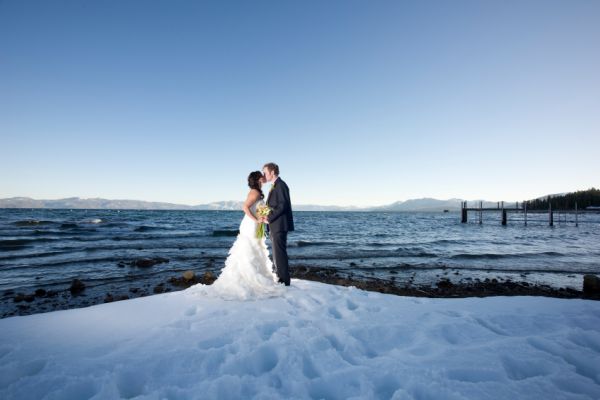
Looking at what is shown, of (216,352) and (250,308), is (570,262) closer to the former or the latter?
(250,308)

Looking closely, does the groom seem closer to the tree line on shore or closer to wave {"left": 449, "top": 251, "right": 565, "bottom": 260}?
wave {"left": 449, "top": 251, "right": 565, "bottom": 260}

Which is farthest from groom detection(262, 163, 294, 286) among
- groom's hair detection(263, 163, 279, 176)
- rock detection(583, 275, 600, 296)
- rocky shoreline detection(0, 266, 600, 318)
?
rock detection(583, 275, 600, 296)

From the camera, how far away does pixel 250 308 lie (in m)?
4.93

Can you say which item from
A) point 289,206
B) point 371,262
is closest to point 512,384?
point 289,206

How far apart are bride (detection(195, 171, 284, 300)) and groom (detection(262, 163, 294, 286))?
0.25m

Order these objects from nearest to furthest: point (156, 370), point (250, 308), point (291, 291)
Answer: point (156, 370) → point (250, 308) → point (291, 291)

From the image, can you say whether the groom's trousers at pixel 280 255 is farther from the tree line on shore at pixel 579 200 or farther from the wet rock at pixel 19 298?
the tree line on shore at pixel 579 200

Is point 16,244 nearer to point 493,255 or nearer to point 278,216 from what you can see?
point 278,216

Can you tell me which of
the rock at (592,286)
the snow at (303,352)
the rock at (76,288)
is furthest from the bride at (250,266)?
the rock at (592,286)

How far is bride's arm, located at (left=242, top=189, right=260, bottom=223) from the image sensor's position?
6549mm

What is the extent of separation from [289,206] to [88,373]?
14.8ft

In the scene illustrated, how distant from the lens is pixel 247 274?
247 inches

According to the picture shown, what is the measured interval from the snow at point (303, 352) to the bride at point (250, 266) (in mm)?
826

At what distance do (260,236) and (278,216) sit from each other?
0.69m
